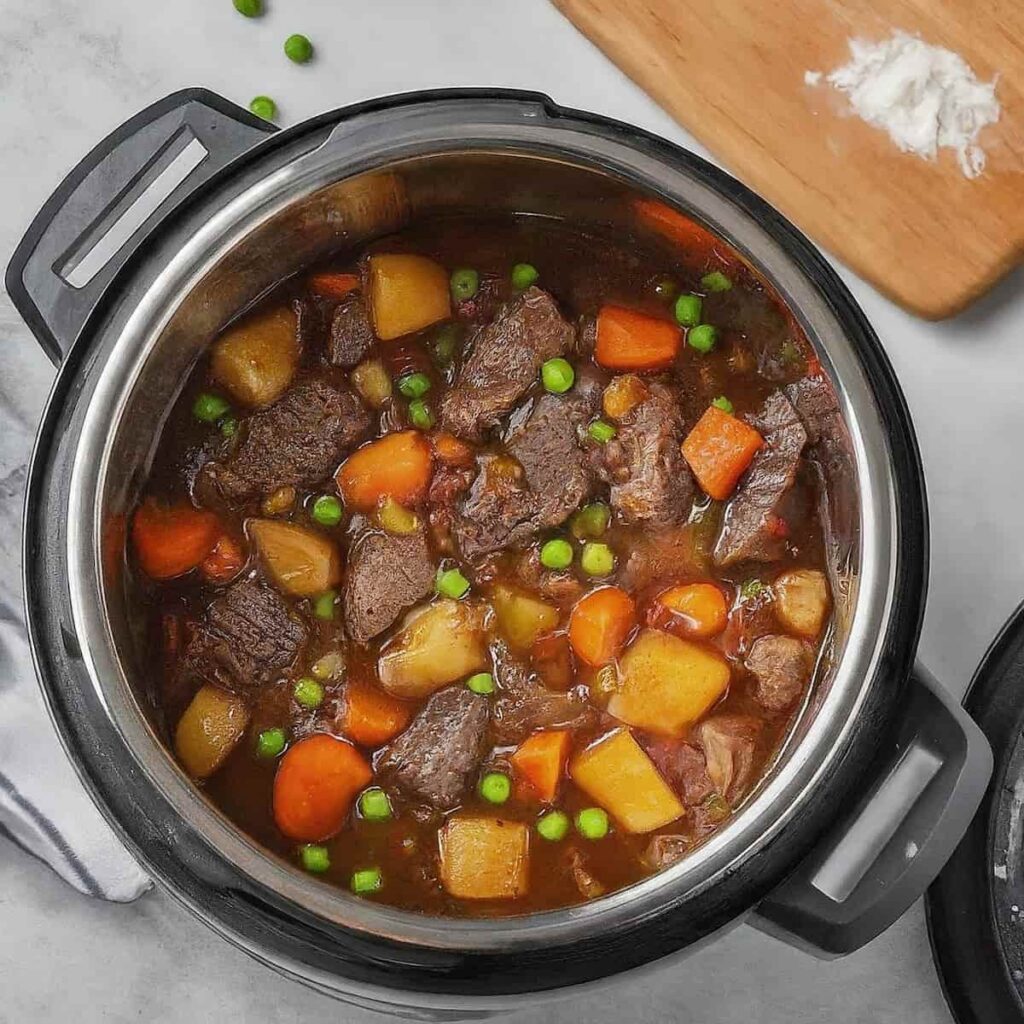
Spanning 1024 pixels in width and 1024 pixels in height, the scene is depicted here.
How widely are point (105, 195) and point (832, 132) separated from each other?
150 cm

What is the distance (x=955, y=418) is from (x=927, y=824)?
3.41 ft

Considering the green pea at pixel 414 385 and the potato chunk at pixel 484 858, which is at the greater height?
the green pea at pixel 414 385

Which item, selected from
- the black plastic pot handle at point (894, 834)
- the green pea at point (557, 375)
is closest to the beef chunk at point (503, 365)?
the green pea at point (557, 375)

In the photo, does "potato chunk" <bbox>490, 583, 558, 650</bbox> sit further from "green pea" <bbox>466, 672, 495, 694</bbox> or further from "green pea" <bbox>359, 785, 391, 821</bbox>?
"green pea" <bbox>359, 785, 391, 821</bbox>

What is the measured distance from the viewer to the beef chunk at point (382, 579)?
233cm

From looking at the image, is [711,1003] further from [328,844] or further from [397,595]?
[397,595]

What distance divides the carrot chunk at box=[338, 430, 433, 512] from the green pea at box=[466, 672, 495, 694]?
0.36 meters

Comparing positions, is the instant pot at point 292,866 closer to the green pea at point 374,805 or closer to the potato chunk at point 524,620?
the green pea at point 374,805

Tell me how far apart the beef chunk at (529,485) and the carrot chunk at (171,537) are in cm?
49

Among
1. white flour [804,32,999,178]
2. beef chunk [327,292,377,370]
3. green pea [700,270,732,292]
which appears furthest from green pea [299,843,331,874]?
white flour [804,32,999,178]

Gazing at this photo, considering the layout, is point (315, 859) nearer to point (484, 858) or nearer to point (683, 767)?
point (484, 858)

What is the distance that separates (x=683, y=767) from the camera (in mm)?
2297

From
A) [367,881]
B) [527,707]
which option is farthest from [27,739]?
[527,707]

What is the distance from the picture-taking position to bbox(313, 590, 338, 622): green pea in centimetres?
238
